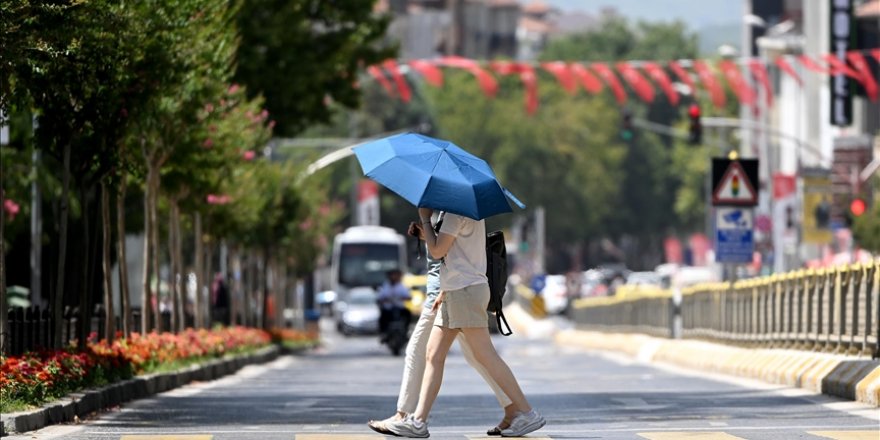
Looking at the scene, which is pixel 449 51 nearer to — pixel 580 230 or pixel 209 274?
pixel 580 230

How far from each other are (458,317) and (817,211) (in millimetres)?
45037

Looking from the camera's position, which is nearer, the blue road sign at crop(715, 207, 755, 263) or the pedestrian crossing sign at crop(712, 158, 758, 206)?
the pedestrian crossing sign at crop(712, 158, 758, 206)

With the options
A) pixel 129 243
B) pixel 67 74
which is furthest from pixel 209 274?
pixel 67 74

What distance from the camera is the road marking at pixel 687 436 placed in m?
15.9

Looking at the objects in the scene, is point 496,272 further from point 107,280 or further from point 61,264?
point 107,280

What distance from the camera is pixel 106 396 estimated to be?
2116 centimetres

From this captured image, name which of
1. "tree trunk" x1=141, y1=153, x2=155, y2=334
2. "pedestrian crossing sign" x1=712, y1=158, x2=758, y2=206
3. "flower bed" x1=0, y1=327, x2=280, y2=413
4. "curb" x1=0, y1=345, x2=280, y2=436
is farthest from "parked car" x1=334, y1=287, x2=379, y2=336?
"tree trunk" x1=141, y1=153, x2=155, y2=334

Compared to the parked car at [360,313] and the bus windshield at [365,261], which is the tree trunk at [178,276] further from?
the bus windshield at [365,261]

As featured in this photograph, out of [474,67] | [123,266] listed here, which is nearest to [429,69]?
[474,67]

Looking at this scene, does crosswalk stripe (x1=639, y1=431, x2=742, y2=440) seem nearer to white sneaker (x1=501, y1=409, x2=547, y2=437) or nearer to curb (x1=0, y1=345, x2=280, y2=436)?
white sneaker (x1=501, y1=409, x2=547, y2=437)

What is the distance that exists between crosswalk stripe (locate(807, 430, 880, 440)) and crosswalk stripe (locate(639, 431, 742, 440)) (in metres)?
0.64

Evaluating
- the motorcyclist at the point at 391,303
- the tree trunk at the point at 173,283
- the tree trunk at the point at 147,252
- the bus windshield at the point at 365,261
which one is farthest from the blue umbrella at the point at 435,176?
the bus windshield at the point at 365,261

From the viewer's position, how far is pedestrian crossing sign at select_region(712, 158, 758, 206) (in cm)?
3206

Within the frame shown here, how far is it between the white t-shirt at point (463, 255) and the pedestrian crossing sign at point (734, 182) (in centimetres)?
1637
